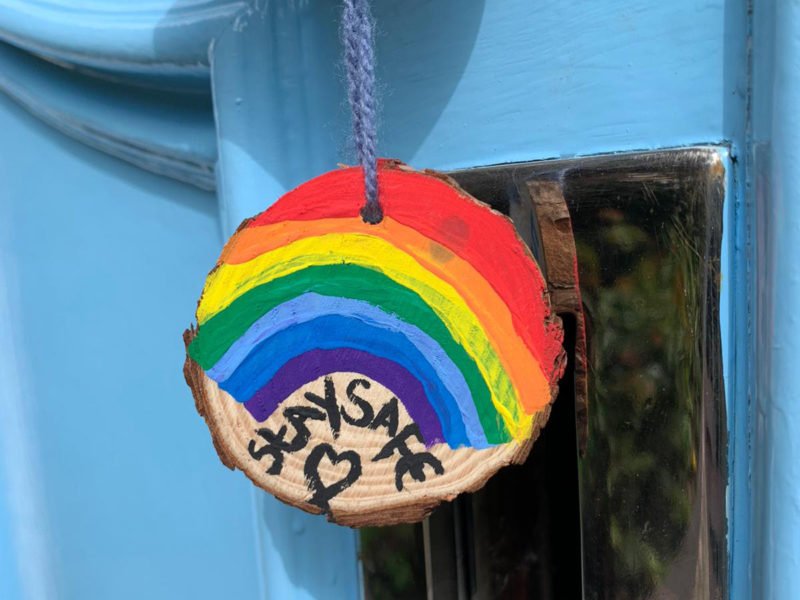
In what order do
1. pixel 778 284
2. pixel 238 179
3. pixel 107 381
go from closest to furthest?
pixel 778 284
pixel 238 179
pixel 107 381

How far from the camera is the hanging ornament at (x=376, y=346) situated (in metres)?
0.46

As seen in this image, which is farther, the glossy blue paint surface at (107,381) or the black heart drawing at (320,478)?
the glossy blue paint surface at (107,381)

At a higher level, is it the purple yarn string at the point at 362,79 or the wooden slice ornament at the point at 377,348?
the purple yarn string at the point at 362,79

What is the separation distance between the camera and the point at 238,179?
0.65 m

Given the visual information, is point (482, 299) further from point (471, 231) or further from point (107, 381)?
point (107, 381)

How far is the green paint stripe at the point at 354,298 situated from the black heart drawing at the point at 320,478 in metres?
0.09

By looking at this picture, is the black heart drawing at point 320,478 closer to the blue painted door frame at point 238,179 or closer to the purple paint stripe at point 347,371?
the purple paint stripe at point 347,371

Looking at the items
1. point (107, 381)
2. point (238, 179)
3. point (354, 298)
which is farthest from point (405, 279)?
point (107, 381)

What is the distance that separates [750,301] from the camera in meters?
0.45

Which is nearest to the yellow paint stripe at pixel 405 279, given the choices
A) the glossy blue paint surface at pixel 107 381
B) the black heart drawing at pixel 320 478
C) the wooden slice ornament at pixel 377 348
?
the wooden slice ornament at pixel 377 348

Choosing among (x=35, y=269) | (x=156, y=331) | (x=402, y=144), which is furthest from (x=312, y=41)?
(x=35, y=269)

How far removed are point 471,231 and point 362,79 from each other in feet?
0.38

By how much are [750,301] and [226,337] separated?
0.35 meters

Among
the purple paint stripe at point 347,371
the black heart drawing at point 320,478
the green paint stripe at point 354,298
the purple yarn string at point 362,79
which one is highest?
the purple yarn string at point 362,79
